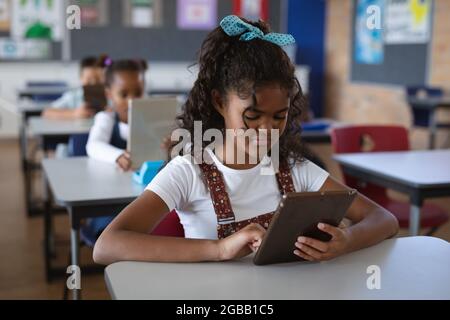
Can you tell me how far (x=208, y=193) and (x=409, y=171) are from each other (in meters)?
1.13

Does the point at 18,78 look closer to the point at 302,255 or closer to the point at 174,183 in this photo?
the point at 174,183

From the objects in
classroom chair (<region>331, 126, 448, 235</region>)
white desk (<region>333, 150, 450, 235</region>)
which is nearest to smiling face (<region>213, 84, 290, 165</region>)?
white desk (<region>333, 150, 450, 235</region>)

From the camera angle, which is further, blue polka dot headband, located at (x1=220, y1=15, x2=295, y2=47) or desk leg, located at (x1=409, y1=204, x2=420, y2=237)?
desk leg, located at (x1=409, y1=204, x2=420, y2=237)

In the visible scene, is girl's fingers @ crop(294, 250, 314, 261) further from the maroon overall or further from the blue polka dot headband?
the blue polka dot headband

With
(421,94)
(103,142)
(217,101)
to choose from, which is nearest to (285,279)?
(217,101)

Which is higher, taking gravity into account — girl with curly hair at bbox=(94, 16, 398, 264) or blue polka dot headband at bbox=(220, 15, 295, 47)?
blue polka dot headband at bbox=(220, 15, 295, 47)

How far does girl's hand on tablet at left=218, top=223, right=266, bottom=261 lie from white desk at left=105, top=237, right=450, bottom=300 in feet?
0.07

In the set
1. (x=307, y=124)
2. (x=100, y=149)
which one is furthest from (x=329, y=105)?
(x=100, y=149)

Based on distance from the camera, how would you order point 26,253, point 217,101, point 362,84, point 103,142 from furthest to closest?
point 362,84 < point 26,253 < point 103,142 < point 217,101

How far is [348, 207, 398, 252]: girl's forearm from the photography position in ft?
3.94

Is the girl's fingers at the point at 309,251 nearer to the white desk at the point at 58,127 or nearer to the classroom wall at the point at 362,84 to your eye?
the white desk at the point at 58,127

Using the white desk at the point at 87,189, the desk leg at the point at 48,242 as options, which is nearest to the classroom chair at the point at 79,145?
the white desk at the point at 87,189

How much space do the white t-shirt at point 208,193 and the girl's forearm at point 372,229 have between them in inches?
6.5

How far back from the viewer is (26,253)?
308 cm
